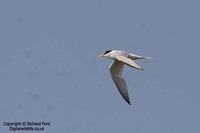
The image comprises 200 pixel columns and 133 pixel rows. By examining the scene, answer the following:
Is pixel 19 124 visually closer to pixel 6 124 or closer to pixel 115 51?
pixel 6 124

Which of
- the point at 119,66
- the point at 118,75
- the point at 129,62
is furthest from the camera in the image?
the point at 119,66

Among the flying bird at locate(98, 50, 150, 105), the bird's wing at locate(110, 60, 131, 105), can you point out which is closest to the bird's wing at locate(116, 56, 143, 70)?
the flying bird at locate(98, 50, 150, 105)

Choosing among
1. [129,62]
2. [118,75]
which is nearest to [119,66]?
[118,75]

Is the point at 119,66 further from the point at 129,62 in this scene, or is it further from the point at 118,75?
the point at 129,62

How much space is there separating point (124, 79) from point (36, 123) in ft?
15.0

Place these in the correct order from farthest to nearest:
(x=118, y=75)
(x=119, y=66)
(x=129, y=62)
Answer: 1. (x=119, y=66)
2. (x=118, y=75)
3. (x=129, y=62)

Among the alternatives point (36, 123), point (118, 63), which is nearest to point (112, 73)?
point (118, 63)

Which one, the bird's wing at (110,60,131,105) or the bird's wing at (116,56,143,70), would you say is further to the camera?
the bird's wing at (110,60,131,105)

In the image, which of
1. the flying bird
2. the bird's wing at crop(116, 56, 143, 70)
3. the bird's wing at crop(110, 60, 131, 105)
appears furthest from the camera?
the bird's wing at crop(110, 60, 131, 105)

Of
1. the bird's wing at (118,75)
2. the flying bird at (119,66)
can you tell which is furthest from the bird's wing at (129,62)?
the bird's wing at (118,75)

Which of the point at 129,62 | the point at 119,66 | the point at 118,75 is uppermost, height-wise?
the point at 119,66

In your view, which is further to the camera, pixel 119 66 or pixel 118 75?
pixel 119 66

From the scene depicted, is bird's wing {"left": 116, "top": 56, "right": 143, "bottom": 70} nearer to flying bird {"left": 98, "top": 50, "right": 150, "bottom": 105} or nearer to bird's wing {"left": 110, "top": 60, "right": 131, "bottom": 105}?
flying bird {"left": 98, "top": 50, "right": 150, "bottom": 105}

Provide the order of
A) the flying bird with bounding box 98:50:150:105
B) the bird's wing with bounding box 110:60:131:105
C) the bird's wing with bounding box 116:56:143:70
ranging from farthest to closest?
the bird's wing with bounding box 110:60:131:105
the flying bird with bounding box 98:50:150:105
the bird's wing with bounding box 116:56:143:70
